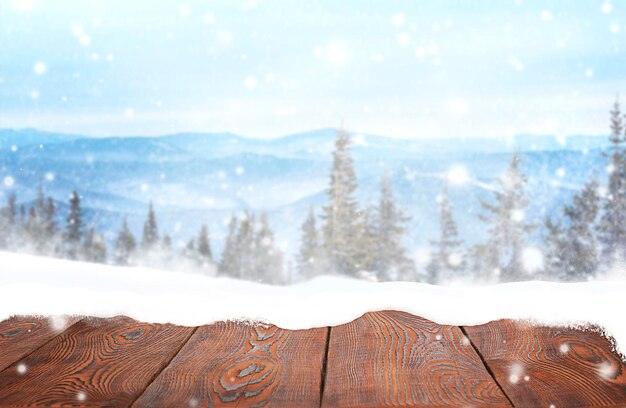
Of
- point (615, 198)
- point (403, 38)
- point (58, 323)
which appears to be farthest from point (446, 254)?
point (403, 38)

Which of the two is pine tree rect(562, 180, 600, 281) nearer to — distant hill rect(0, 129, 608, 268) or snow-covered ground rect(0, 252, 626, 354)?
distant hill rect(0, 129, 608, 268)

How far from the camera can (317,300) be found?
168 cm

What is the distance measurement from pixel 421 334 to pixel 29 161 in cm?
6516

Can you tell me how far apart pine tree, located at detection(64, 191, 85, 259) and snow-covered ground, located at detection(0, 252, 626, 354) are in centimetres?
3322

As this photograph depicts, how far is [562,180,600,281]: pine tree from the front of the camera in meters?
24.7

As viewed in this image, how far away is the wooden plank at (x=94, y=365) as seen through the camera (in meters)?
1.11

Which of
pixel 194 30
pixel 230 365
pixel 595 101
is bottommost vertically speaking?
pixel 230 365

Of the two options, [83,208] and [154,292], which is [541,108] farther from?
[154,292]

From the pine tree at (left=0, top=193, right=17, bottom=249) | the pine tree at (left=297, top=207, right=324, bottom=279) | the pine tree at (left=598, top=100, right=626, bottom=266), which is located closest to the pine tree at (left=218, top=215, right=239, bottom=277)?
the pine tree at (left=297, top=207, right=324, bottom=279)

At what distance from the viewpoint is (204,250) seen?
3344 centimetres

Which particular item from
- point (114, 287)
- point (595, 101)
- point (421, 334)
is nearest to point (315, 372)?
point (421, 334)

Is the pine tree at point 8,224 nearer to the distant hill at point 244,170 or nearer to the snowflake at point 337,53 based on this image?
the distant hill at point 244,170

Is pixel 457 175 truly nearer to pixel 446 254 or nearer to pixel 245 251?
Answer: pixel 446 254

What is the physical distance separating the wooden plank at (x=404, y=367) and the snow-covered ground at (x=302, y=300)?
95mm
